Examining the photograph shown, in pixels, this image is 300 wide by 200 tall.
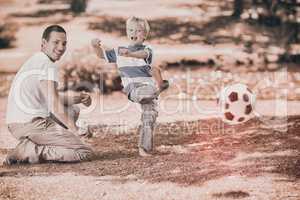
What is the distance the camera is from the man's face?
4.75m

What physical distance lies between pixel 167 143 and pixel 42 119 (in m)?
1.01

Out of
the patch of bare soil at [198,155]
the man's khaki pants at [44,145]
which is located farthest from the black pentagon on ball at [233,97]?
the man's khaki pants at [44,145]

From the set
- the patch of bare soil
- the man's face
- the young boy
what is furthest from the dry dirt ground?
the man's face

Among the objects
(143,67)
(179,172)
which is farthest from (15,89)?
(179,172)

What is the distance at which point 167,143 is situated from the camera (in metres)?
4.83

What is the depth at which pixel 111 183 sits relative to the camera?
13.8 ft

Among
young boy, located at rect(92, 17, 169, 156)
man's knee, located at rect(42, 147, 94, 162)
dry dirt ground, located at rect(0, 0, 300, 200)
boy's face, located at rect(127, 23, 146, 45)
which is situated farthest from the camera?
boy's face, located at rect(127, 23, 146, 45)

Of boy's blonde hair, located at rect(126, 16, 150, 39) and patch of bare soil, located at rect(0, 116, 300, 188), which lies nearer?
patch of bare soil, located at rect(0, 116, 300, 188)

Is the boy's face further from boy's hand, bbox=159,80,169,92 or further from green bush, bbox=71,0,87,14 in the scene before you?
green bush, bbox=71,0,87,14

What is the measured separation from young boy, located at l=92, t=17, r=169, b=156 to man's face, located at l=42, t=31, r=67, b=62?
27 centimetres

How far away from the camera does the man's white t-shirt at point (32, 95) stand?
4.59 meters

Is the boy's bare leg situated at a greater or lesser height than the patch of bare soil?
greater

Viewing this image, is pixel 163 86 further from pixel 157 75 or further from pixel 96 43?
pixel 96 43

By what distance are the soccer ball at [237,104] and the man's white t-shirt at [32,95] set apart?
138 centimetres
